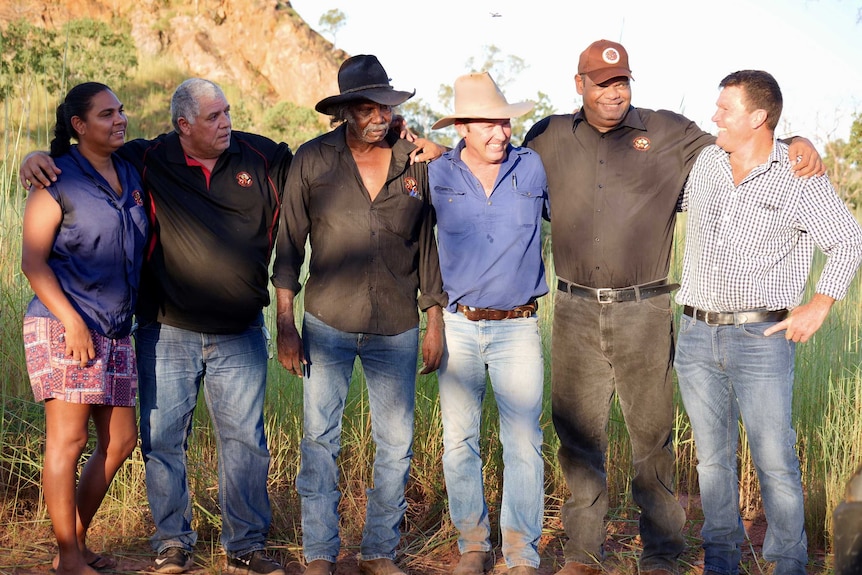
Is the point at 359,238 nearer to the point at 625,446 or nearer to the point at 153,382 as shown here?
the point at 153,382

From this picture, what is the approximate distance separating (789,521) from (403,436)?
1.68m

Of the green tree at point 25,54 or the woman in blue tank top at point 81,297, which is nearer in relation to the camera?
the woman in blue tank top at point 81,297

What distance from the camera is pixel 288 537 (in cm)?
486

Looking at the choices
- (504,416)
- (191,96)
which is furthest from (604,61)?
(191,96)

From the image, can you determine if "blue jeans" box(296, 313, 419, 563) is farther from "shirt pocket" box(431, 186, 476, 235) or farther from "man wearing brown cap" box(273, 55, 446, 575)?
"shirt pocket" box(431, 186, 476, 235)

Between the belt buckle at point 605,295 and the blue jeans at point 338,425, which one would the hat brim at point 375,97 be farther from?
the belt buckle at point 605,295

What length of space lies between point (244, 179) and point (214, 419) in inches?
43.9

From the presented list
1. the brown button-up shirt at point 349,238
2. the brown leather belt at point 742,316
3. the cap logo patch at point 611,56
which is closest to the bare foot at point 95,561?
the brown button-up shirt at point 349,238

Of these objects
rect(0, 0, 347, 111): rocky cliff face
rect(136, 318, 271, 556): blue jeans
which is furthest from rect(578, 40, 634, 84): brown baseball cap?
rect(0, 0, 347, 111): rocky cliff face

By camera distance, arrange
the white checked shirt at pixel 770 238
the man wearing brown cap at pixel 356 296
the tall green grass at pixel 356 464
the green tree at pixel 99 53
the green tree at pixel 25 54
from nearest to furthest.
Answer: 1. the white checked shirt at pixel 770 238
2. the man wearing brown cap at pixel 356 296
3. the tall green grass at pixel 356 464
4. the green tree at pixel 25 54
5. the green tree at pixel 99 53

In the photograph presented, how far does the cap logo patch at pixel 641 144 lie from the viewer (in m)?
4.31

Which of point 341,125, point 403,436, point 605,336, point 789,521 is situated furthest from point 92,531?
point 789,521

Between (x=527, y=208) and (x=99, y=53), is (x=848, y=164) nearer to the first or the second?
(x=527, y=208)

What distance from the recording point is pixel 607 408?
173 inches
